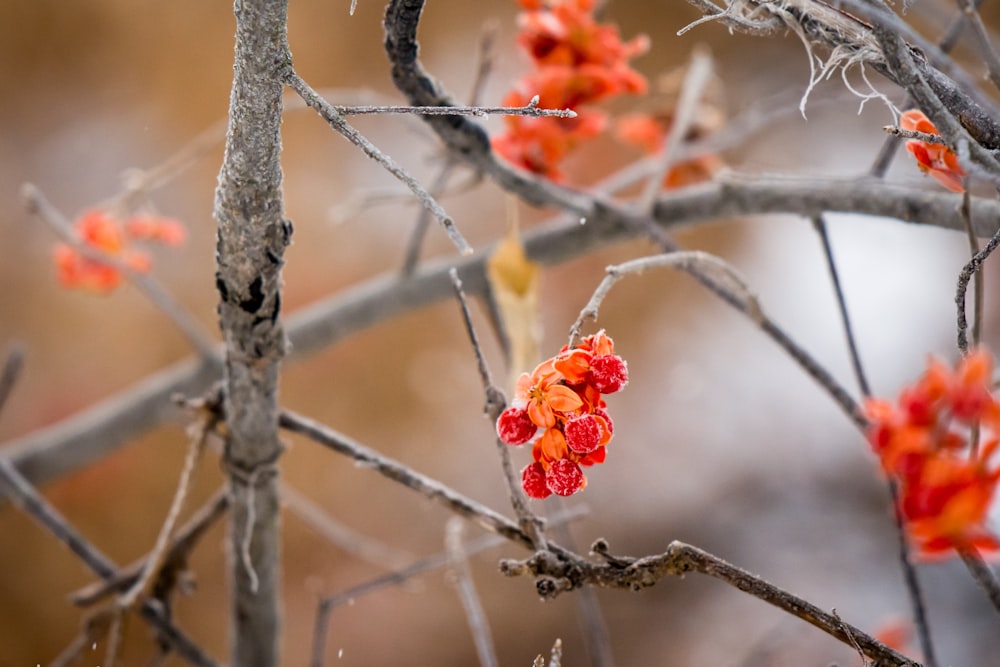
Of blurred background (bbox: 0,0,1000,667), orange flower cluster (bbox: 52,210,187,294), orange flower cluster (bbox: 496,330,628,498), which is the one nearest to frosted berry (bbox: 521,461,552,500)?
orange flower cluster (bbox: 496,330,628,498)

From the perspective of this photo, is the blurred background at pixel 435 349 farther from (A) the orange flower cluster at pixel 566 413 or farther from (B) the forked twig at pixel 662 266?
(A) the orange flower cluster at pixel 566 413

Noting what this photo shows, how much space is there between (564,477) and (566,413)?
0.02 meters

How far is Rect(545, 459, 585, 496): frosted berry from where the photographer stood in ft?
0.92

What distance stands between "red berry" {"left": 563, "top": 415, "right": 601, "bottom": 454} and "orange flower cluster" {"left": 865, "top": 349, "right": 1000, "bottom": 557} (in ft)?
0.29

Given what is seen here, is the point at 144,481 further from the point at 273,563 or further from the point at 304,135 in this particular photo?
the point at 273,563

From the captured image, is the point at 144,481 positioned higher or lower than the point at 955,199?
higher

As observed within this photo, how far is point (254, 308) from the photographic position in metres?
0.34

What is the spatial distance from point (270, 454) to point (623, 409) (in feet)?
2.74

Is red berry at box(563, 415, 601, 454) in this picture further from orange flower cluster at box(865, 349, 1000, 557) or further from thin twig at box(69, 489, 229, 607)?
thin twig at box(69, 489, 229, 607)

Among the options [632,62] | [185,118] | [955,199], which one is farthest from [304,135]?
[955,199]

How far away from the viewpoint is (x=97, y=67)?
116 cm

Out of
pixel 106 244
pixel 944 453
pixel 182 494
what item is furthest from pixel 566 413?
Answer: pixel 106 244

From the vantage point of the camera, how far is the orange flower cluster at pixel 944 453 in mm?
204

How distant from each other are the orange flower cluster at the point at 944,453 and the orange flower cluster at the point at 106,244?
0.62 metres
